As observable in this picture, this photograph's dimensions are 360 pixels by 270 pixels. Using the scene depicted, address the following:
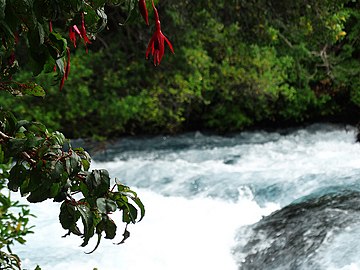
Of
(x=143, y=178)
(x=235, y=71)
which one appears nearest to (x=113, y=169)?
(x=143, y=178)

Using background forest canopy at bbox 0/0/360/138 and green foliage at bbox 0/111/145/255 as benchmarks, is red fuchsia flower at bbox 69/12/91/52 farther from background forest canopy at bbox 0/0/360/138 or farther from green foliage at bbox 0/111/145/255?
background forest canopy at bbox 0/0/360/138

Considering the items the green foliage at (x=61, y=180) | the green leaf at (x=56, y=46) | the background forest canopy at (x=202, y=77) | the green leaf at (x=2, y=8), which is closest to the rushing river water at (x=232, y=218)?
the background forest canopy at (x=202, y=77)

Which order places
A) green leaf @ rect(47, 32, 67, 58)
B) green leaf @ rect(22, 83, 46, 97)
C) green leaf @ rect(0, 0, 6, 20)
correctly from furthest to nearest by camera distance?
green leaf @ rect(22, 83, 46, 97)
green leaf @ rect(47, 32, 67, 58)
green leaf @ rect(0, 0, 6, 20)

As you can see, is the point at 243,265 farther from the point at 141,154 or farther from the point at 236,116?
the point at 236,116

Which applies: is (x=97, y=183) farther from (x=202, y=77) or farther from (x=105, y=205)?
(x=202, y=77)

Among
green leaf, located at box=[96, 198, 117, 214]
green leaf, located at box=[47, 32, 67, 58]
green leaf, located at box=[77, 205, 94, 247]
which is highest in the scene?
green leaf, located at box=[47, 32, 67, 58]

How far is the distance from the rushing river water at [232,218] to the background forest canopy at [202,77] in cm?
161

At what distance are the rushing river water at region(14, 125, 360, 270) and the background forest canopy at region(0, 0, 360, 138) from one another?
5.29ft

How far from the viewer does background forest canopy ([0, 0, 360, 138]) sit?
9.48 metres

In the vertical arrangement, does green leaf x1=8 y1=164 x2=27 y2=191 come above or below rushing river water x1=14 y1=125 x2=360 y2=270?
above

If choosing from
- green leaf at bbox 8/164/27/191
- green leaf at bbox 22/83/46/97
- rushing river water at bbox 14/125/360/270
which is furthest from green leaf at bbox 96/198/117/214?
rushing river water at bbox 14/125/360/270

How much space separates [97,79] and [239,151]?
8.61 feet

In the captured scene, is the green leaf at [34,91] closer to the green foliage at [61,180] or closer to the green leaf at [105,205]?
the green foliage at [61,180]

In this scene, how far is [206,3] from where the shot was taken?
847cm
